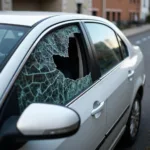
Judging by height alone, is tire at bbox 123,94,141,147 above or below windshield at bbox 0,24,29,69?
below

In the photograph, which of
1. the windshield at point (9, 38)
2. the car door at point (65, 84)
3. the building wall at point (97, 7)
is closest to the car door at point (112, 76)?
the car door at point (65, 84)

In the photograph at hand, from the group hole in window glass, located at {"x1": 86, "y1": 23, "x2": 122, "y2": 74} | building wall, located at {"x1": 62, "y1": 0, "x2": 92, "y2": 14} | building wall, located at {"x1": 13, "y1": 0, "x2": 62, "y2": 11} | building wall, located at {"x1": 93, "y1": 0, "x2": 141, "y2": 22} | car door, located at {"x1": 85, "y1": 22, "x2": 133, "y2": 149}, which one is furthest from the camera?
building wall, located at {"x1": 93, "y1": 0, "x2": 141, "y2": 22}

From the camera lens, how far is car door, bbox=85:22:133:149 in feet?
10.6

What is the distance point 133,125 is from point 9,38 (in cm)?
251

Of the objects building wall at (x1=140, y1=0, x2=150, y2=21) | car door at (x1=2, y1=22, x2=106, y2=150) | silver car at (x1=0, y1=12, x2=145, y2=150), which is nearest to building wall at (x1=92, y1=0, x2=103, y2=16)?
building wall at (x1=140, y1=0, x2=150, y2=21)

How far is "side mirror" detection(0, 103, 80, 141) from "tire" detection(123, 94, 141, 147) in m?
2.42

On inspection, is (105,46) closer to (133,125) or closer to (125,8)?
(133,125)

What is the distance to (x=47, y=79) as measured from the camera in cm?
247

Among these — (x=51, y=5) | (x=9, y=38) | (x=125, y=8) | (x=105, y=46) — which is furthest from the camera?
(x=125, y=8)

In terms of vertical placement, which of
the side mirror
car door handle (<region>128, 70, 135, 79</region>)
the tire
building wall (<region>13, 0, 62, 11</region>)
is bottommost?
the tire

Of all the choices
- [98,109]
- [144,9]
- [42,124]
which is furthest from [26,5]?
[144,9]

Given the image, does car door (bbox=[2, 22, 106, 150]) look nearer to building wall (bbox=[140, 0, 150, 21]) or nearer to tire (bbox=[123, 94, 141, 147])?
tire (bbox=[123, 94, 141, 147])

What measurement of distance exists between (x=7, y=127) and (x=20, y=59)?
43cm

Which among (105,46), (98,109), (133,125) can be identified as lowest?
(133,125)
